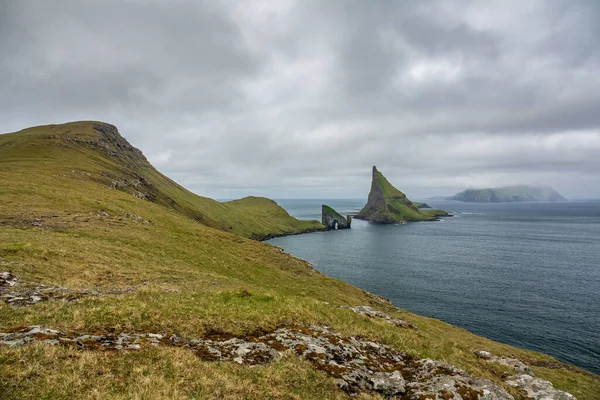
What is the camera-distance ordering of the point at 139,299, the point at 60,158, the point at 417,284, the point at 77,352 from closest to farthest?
the point at 77,352 < the point at 139,299 < the point at 417,284 < the point at 60,158

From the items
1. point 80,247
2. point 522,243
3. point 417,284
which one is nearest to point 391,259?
point 417,284

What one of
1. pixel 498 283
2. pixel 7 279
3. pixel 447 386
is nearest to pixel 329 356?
pixel 447 386

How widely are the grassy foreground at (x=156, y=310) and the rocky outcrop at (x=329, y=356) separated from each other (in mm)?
876

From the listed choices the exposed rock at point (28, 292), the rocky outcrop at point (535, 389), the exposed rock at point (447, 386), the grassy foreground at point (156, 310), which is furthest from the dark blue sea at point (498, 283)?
the exposed rock at point (28, 292)

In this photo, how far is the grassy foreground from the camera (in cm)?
1018

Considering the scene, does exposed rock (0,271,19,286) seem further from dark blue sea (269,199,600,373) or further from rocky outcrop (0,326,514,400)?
dark blue sea (269,199,600,373)

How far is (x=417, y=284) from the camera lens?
99125 mm

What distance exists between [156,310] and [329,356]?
10017 millimetres

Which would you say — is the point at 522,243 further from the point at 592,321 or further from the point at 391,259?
the point at 592,321

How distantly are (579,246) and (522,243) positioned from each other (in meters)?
24.0

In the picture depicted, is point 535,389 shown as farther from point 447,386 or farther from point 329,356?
point 329,356

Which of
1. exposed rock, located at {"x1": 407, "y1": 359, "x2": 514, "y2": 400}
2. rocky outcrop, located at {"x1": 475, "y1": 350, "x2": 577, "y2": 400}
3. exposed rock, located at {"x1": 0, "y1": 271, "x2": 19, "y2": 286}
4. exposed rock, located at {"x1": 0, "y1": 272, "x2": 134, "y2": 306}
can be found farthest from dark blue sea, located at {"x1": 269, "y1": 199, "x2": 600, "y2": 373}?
exposed rock, located at {"x1": 0, "y1": 271, "x2": 19, "y2": 286}

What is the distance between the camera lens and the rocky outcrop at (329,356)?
41.5 feet

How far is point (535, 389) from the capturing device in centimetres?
1848
